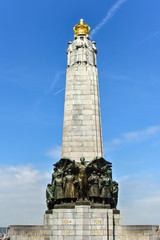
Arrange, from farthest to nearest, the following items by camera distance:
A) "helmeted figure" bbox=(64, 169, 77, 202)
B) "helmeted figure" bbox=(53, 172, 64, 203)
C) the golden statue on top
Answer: the golden statue on top
"helmeted figure" bbox=(53, 172, 64, 203)
"helmeted figure" bbox=(64, 169, 77, 202)

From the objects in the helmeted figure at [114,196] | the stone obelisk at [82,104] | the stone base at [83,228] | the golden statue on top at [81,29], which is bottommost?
the stone base at [83,228]

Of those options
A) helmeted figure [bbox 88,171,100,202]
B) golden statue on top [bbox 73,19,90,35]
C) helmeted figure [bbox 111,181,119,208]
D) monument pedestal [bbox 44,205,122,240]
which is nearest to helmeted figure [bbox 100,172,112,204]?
Answer: helmeted figure [bbox 88,171,100,202]

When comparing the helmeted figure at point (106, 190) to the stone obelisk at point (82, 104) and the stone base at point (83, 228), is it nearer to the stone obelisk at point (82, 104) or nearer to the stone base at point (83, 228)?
the stone base at point (83, 228)

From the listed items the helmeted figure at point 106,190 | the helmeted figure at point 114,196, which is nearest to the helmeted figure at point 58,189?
the helmeted figure at point 106,190

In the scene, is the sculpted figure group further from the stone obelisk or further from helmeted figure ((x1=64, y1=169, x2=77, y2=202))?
the stone obelisk

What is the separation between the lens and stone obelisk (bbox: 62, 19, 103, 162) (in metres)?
22.1

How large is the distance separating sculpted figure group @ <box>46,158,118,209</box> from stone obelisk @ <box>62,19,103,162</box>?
1.03 meters

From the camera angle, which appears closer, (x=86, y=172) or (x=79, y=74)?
(x=86, y=172)

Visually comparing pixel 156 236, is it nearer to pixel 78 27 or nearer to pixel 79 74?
pixel 79 74

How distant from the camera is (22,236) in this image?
19.8 m

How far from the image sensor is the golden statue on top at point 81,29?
84.3 feet

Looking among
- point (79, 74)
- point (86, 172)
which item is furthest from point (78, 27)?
point (86, 172)

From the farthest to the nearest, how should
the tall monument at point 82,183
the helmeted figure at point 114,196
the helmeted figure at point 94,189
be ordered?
the helmeted figure at point 114,196
the helmeted figure at point 94,189
the tall monument at point 82,183

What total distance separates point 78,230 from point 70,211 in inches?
46.2
